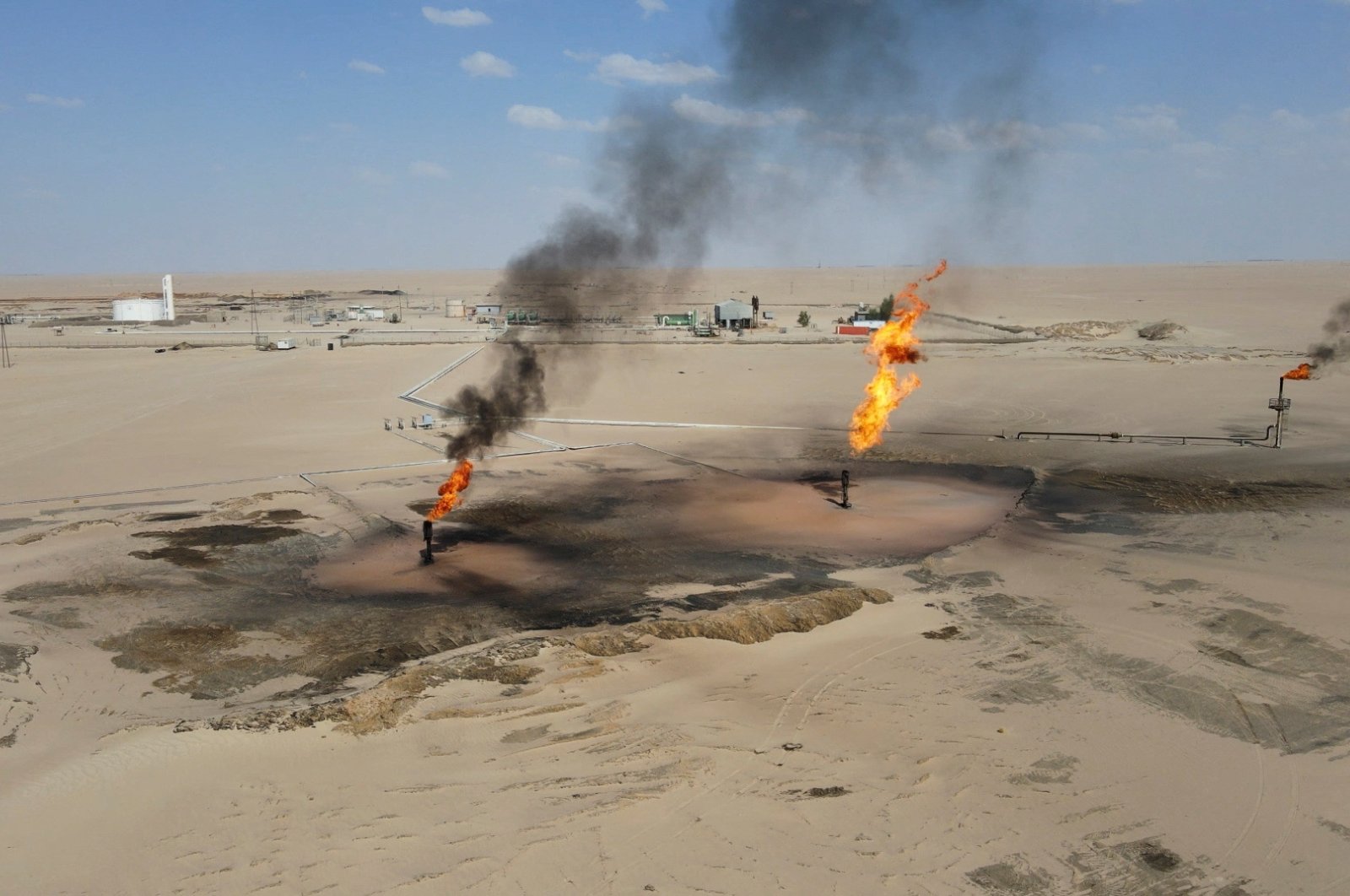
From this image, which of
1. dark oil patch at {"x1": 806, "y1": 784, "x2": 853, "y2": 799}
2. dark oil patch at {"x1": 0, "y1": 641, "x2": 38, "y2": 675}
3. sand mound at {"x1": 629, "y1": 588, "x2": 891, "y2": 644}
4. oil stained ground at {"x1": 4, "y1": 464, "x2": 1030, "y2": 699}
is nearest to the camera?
dark oil patch at {"x1": 806, "y1": 784, "x2": 853, "y2": 799}

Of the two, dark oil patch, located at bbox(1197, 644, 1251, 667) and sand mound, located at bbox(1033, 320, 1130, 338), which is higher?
sand mound, located at bbox(1033, 320, 1130, 338)

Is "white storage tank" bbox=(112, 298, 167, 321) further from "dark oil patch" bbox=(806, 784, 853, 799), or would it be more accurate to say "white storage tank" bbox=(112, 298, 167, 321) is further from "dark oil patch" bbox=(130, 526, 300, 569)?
"dark oil patch" bbox=(806, 784, 853, 799)

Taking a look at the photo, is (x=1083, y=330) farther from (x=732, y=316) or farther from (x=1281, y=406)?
(x=1281, y=406)

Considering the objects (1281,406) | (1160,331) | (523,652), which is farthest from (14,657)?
(1160,331)

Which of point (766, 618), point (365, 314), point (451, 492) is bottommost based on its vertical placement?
point (766, 618)

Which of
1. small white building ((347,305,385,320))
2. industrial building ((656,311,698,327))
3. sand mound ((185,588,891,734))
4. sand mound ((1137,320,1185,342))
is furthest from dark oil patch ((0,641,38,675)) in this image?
small white building ((347,305,385,320))

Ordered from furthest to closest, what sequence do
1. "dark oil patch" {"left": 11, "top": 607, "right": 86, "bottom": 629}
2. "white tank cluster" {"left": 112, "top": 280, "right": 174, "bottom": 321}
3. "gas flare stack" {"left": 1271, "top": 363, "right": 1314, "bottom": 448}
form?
"white tank cluster" {"left": 112, "top": 280, "right": 174, "bottom": 321}
"gas flare stack" {"left": 1271, "top": 363, "right": 1314, "bottom": 448}
"dark oil patch" {"left": 11, "top": 607, "right": 86, "bottom": 629}

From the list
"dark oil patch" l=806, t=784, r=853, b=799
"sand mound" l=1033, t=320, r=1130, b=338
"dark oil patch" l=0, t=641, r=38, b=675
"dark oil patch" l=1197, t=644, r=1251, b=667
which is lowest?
"dark oil patch" l=806, t=784, r=853, b=799

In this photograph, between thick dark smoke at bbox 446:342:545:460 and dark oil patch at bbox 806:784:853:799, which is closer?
dark oil patch at bbox 806:784:853:799

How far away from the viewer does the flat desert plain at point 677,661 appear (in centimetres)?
1106

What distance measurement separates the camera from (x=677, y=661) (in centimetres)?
1587

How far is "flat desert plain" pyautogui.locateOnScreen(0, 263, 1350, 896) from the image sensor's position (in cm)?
1106

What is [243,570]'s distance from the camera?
2053 centimetres

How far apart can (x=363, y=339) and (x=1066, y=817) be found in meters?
70.5
